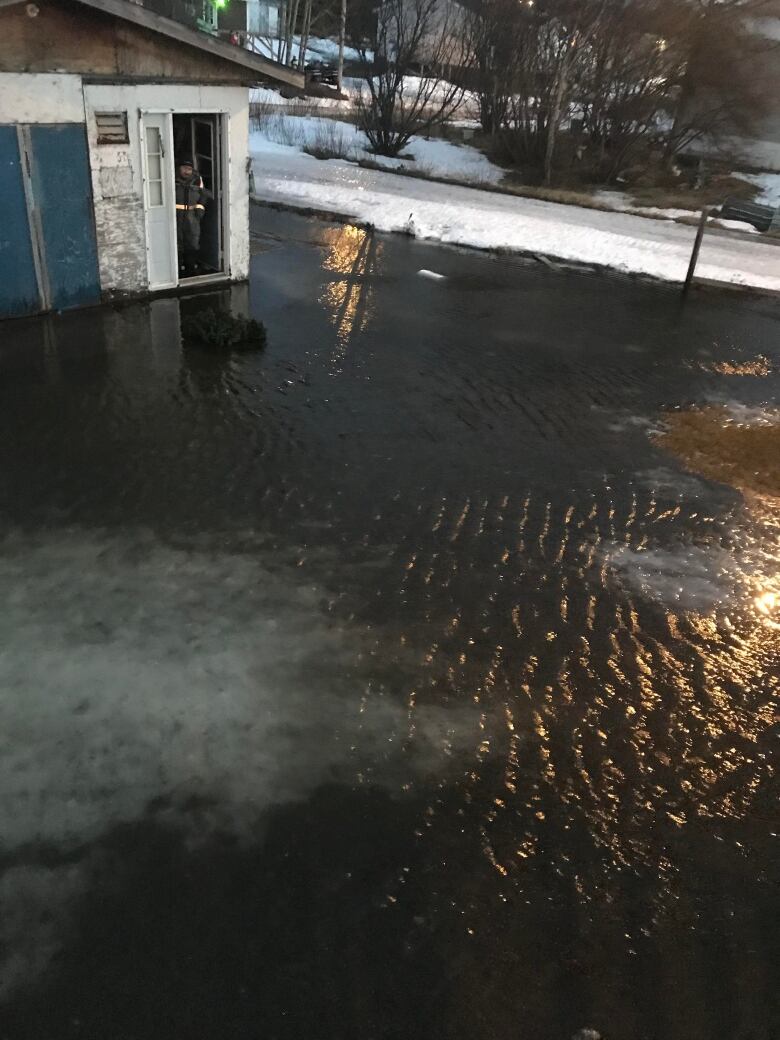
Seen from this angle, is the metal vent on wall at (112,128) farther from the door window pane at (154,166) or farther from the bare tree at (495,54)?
the bare tree at (495,54)

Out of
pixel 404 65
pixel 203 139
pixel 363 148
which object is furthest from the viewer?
pixel 363 148

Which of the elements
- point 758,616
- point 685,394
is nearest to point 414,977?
point 758,616

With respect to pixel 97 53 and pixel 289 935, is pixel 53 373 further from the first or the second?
pixel 289 935

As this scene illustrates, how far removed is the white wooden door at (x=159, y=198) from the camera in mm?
11234

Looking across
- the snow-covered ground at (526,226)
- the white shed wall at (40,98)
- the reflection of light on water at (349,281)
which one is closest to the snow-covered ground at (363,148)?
the snow-covered ground at (526,226)

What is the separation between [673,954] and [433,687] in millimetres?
2171

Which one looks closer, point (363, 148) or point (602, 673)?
point (602, 673)

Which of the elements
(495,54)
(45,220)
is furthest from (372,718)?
(495,54)

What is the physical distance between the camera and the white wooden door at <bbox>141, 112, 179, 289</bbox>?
11234 mm

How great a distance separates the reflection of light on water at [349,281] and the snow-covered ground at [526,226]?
158cm

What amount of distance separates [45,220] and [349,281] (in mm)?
5658

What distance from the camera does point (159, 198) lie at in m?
11.8

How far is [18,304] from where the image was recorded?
10961 millimetres

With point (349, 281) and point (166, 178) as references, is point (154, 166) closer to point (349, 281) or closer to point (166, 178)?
point (166, 178)
